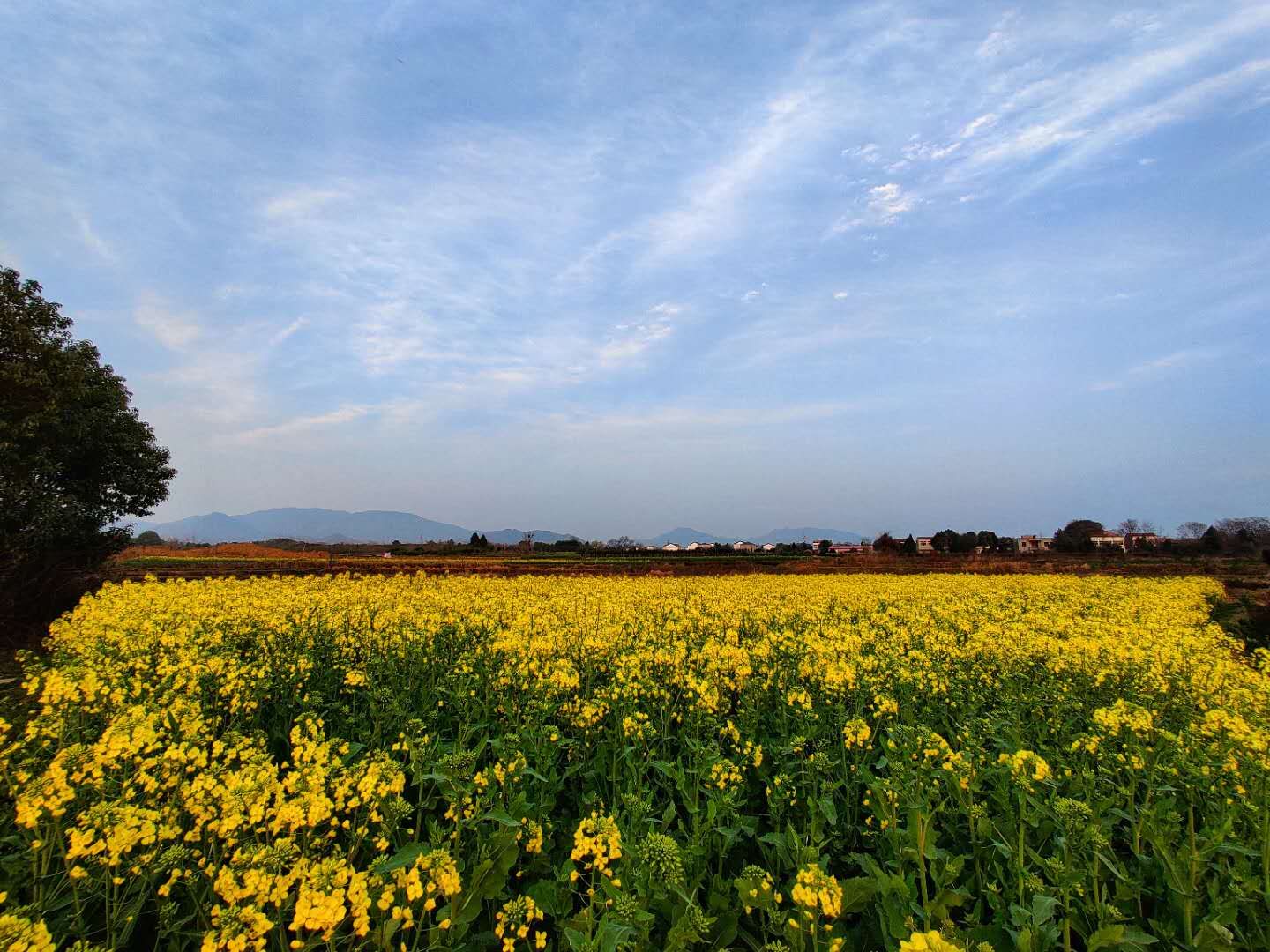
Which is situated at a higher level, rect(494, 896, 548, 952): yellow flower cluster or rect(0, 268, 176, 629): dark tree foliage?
rect(0, 268, 176, 629): dark tree foliage

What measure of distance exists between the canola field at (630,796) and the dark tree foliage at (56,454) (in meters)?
16.7

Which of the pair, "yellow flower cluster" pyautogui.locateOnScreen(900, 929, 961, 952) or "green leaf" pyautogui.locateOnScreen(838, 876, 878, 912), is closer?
"yellow flower cluster" pyautogui.locateOnScreen(900, 929, 961, 952)

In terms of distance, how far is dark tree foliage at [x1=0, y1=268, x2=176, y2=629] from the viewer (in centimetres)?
2042

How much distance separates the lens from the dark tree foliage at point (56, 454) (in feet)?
67.0

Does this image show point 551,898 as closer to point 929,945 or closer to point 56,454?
point 929,945

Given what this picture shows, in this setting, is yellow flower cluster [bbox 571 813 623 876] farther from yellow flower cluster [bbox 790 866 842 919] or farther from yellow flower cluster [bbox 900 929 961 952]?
yellow flower cluster [bbox 900 929 961 952]

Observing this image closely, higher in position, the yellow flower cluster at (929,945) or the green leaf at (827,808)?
the yellow flower cluster at (929,945)

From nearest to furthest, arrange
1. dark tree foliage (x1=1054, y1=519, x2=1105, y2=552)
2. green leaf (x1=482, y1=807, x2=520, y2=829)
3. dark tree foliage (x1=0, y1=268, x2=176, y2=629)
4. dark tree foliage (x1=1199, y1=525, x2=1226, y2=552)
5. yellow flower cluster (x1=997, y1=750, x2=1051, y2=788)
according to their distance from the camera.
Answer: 1. green leaf (x1=482, y1=807, x2=520, y2=829)
2. yellow flower cluster (x1=997, y1=750, x2=1051, y2=788)
3. dark tree foliage (x1=0, y1=268, x2=176, y2=629)
4. dark tree foliage (x1=1199, y1=525, x2=1226, y2=552)
5. dark tree foliage (x1=1054, y1=519, x2=1105, y2=552)

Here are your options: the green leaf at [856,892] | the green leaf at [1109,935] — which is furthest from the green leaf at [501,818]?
the green leaf at [1109,935]

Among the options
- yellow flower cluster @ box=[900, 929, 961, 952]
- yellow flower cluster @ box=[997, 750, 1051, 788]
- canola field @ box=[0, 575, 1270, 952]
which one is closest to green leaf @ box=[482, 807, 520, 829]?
canola field @ box=[0, 575, 1270, 952]

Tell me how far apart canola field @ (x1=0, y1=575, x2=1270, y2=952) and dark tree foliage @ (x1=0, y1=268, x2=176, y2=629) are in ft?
54.9

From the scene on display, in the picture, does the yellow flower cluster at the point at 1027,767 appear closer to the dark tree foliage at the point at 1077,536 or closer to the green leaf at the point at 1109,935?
the green leaf at the point at 1109,935

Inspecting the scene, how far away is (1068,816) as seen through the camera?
12.0 feet

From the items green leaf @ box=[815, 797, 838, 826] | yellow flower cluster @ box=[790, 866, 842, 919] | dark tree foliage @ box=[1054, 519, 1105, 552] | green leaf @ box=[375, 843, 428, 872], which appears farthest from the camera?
dark tree foliage @ box=[1054, 519, 1105, 552]
